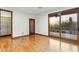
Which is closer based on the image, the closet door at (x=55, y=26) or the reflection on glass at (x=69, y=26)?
the reflection on glass at (x=69, y=26)

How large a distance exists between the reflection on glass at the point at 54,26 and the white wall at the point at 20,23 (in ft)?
8.56

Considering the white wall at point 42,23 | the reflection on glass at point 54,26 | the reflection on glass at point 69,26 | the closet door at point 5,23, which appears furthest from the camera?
Result: the white wall at point 42,23

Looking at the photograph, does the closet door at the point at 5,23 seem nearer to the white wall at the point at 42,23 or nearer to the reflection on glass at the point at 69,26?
the white wall at the point at 42,23

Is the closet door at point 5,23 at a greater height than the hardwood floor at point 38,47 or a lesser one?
greater

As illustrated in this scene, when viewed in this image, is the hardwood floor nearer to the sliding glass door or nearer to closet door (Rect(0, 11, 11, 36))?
the sliding glass door

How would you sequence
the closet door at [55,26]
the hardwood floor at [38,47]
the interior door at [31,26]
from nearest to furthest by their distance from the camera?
the hardwood floor at [38,47], the closet door at [55,26], the interior door at [31,26]

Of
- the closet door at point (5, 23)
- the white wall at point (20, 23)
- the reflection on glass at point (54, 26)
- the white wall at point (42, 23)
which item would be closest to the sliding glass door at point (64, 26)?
the reflection on glass at point (54, 26)

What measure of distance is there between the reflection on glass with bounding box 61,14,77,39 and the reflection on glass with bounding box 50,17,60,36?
590 mm

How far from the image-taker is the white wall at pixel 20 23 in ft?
24.4

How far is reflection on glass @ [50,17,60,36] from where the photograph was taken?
7.64 m
